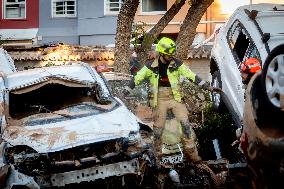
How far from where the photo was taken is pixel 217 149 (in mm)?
8328

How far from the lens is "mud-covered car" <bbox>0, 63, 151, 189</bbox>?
5879mm

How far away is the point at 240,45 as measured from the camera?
8109 mm

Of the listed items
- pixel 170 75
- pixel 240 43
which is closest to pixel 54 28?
pixel 170 75

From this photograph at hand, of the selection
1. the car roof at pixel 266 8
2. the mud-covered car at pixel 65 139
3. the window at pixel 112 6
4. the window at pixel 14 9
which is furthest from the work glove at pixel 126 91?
the window at pixel 14 9

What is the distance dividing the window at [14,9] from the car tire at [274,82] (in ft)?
80.2

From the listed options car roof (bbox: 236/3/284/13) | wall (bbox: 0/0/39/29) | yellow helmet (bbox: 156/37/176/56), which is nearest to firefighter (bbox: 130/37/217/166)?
yellow helmet (bbox: 156/37/176/56)

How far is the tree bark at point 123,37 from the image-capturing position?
36.5 feet

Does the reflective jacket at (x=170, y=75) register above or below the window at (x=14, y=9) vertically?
below

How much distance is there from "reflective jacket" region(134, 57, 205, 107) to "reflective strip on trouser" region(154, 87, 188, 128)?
0.08 meters

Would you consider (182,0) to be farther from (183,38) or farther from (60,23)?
(60,23)

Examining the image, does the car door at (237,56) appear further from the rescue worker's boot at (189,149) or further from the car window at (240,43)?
the rescue worker's boot at (189,149)

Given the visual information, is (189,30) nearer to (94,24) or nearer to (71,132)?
(71,132)

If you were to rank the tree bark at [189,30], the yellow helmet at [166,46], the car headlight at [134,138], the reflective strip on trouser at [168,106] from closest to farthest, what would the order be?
the car headlight at [134,138] → the yellow helmet at [166,46] → the reflective strip on trouser at [168,106] → the tree bark at [189,30]

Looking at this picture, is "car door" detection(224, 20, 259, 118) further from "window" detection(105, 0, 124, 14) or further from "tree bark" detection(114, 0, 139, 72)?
"window" detection(105, 0, 124, 14)
